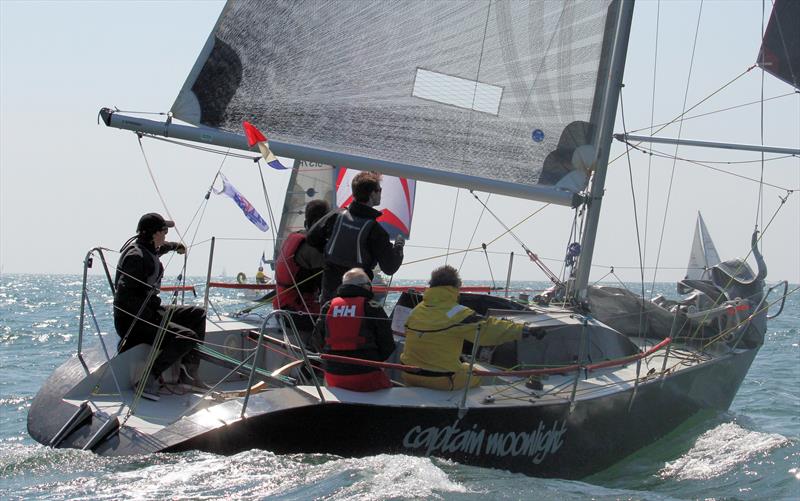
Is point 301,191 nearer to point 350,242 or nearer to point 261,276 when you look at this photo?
point 261,276

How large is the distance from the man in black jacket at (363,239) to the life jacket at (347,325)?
81cm

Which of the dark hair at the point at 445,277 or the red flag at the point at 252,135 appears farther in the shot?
the red flag at the point at 252,135

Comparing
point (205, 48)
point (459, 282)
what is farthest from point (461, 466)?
point (205, 48)

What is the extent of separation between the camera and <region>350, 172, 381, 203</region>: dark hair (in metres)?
6.59

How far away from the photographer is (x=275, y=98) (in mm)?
7215

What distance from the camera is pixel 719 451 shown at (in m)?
7.78

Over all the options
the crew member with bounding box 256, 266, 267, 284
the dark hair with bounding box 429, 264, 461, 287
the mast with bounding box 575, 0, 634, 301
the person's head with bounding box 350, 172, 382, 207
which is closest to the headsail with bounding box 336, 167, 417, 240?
the crew member with bounding box 256, 266, 267, 284

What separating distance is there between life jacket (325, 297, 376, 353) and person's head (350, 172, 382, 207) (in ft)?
3.51

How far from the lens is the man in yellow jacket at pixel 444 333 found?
19.4ft

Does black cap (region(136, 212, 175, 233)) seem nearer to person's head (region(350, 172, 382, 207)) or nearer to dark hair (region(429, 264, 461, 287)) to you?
person's head (region(350, 172, 382, 207))

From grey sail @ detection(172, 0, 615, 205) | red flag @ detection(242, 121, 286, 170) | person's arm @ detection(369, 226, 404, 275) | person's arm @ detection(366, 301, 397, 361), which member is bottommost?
person's arm @ detection(366, 301, 397, 361)

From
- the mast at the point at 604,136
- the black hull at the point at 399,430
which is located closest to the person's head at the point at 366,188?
the black hull at the point at 399,430

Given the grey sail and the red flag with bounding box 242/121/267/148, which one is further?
the grey sail

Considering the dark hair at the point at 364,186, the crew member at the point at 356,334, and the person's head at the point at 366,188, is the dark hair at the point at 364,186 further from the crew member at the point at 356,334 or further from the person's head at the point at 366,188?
the crew member at the point at 356,334
